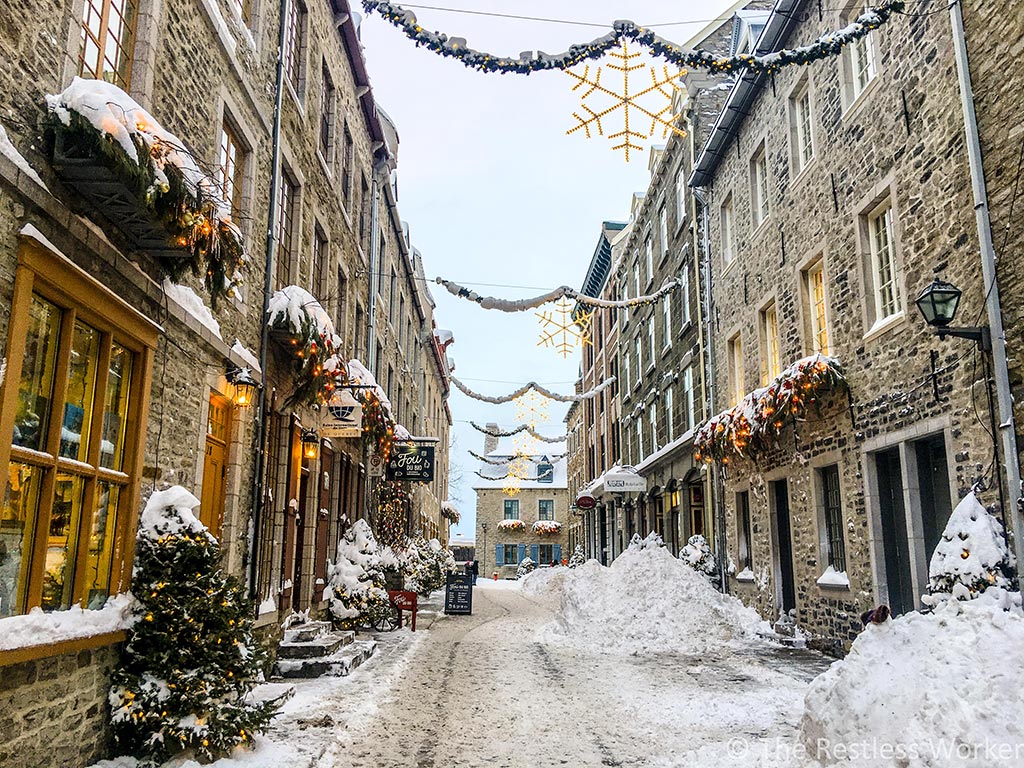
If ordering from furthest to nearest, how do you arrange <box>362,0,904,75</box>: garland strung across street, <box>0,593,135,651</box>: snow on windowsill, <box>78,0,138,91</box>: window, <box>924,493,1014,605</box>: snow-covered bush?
<box>362,0,904,75</box>: garland strung across street
<box>924,493,1014,605</box>: snow-covered bush
<box>78,0,138,91</box>: window
<box>0,593,135,651</box>: snow on windowsill

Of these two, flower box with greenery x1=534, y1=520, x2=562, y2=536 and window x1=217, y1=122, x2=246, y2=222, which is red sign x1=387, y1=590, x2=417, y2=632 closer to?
window x1=217, y1=122, x2=246, y2=222

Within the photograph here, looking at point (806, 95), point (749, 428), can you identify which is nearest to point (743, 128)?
point (806, 95)

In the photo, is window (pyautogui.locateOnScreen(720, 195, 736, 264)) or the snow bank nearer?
the snow bank

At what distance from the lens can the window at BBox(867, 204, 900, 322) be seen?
10984mm

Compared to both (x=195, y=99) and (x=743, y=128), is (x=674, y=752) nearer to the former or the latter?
(x=195, y=99)

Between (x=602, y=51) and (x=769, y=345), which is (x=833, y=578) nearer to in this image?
(x=769, y=345)

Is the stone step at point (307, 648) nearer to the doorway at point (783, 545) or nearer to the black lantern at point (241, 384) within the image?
the black lantern at point (241, 384)

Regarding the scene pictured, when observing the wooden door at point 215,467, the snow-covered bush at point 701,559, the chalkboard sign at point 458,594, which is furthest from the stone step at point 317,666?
the snow-covered bush at point 701,559

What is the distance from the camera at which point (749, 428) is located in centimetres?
1444

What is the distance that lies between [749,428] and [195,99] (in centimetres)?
1052

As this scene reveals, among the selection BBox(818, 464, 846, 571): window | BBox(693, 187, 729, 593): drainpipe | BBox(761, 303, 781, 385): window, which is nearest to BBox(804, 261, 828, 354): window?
BBox(761, 303, 781, 385): window

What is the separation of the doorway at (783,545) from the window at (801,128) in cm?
595

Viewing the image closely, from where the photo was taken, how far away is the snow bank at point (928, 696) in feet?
14.7

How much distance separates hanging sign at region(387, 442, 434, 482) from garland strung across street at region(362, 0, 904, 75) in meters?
11.4
